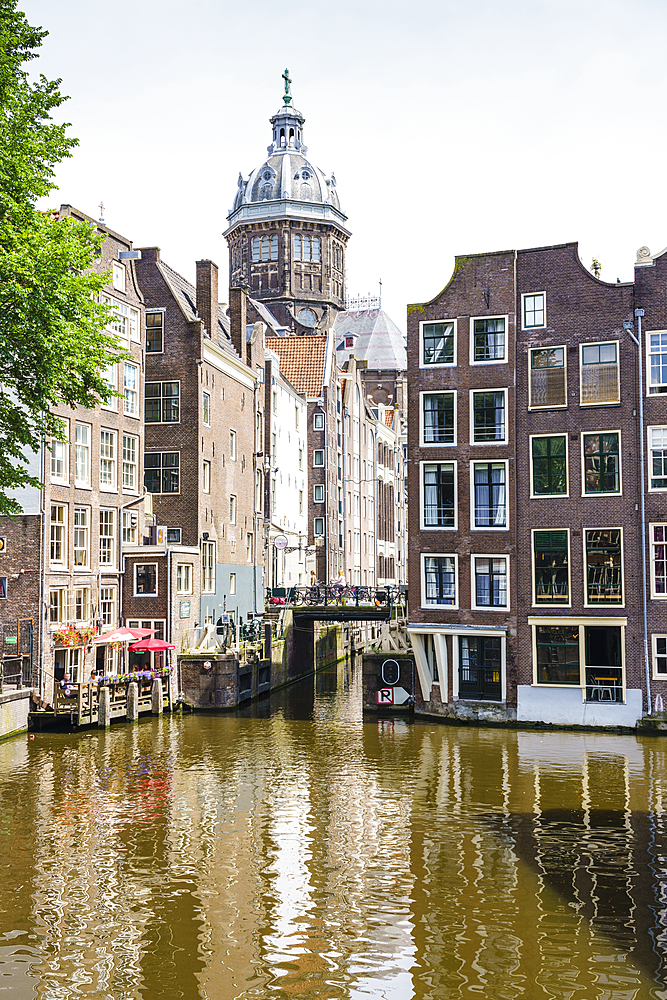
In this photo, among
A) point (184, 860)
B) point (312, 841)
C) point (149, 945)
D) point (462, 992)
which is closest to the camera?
point (462, 992)

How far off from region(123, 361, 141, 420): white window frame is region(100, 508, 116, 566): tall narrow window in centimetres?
544

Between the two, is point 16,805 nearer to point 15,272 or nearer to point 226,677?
point 15,272

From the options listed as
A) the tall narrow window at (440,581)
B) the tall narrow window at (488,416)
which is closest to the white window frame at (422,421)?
the tall narrow window at (488,416)

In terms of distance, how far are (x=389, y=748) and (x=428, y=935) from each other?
1873 cm

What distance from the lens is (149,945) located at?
53.0ft

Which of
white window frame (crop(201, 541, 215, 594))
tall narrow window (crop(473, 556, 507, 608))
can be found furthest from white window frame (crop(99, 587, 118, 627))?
tall narrow window (crop(473, 556, 507, 608))

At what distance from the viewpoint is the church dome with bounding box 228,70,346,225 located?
334 feet

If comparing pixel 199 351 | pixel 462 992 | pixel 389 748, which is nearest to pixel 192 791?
pixel 389 748

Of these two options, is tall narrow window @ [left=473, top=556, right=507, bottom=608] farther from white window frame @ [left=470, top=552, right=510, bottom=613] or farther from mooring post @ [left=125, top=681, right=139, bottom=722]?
mooring post @ [left=125, top=681, right=139, bottom=722]

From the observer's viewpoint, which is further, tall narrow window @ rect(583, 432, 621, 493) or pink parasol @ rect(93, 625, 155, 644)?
pink parasol @ rect(93, 625, 155, 644)

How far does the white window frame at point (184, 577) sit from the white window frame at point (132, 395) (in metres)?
7.91

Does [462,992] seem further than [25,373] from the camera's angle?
No

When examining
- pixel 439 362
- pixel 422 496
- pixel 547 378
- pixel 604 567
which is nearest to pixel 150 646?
pixel 422 496

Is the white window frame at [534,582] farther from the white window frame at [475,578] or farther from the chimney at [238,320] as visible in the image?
the chimney at [238,320]
